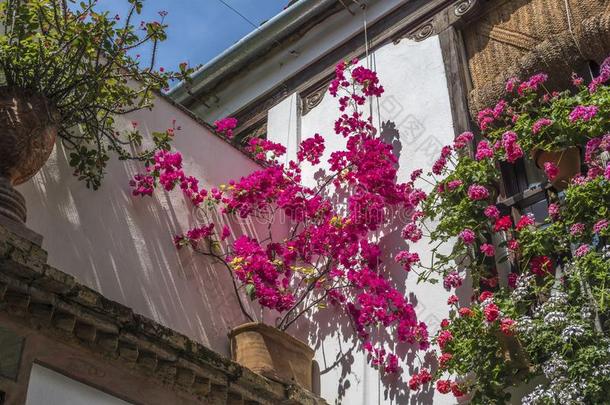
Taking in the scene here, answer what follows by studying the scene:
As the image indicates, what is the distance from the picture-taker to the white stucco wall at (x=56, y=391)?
13.0 ft

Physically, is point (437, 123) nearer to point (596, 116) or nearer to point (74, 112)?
point (596, 116)

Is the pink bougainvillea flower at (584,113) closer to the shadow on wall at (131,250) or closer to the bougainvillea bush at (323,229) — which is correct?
the bougainvillea bush at (323,229)

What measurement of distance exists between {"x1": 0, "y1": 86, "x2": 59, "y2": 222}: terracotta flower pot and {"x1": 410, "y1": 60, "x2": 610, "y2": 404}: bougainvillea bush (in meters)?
2.67

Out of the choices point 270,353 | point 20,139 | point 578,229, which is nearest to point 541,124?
point 578,229

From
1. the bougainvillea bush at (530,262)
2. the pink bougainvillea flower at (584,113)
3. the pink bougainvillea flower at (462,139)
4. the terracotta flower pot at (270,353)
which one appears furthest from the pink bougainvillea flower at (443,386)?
the pink bougainvillea flower at (584,113)

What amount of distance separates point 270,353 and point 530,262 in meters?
1.85

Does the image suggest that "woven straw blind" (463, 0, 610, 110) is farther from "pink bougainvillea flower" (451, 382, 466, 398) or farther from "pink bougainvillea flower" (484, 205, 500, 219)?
"pink bougainvillea flower" (451, 382, 466, 398)

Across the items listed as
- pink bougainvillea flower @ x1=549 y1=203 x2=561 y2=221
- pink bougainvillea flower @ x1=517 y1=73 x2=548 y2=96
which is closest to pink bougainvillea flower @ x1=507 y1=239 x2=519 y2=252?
pink bougainvillea flower @ x1=549 y1=203 x2=561 y2=221

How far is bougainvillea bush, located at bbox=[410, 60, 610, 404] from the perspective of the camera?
470 cm

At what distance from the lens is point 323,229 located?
648 centimetres

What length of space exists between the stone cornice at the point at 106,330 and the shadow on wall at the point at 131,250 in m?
0.64

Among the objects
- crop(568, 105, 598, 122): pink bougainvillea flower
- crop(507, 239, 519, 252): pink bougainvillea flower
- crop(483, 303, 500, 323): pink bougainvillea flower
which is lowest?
crop(483, 303, 500, 323): pink bougainvillea flower

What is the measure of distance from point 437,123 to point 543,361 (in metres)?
2.38

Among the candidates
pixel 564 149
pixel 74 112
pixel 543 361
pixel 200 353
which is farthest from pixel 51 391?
pixel 564 149
